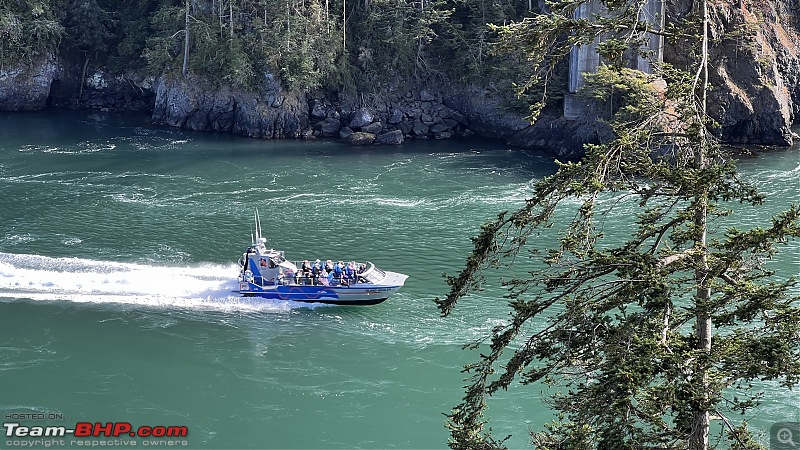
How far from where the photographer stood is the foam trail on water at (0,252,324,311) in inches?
1447

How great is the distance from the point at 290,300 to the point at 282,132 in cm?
3519

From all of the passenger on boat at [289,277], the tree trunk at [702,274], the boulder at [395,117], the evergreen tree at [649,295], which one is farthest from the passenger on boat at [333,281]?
the boulder at [395,117]

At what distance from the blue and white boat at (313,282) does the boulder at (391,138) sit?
1255 inches

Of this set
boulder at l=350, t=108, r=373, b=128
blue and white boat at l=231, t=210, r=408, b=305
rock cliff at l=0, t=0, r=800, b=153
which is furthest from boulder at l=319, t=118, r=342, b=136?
blue and white boat at l=231, t=210, r=408, b=305

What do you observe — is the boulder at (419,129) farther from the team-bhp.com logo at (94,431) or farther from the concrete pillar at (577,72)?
the team-bhp.com logo at (94,431)

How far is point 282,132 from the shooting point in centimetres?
7056

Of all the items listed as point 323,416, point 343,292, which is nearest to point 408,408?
point 323,416

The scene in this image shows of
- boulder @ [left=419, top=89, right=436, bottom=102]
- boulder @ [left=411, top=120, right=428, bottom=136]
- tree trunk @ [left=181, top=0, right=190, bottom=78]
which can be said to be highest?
tree trunk @ [left=181, top=0, right=190, bottom=78]

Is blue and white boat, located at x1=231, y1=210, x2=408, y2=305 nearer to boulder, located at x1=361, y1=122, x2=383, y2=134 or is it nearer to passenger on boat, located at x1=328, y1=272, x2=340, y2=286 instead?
passenger on boat, located at x1=328, y1=272, x2=340, y2=286

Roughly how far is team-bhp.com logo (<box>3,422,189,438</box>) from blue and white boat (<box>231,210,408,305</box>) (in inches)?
381

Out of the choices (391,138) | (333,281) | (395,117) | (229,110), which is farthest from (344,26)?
(333,281)

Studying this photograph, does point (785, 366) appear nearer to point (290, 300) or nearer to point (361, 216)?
point (290, 300)

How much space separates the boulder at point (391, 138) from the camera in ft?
225

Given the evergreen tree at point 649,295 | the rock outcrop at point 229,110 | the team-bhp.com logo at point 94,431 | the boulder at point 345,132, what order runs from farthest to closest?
the rock outcrop at point 229,110
the boulder at point 345,132
the team-bhp.com logo at point 94,431
the evergreen tree at point 649,295
